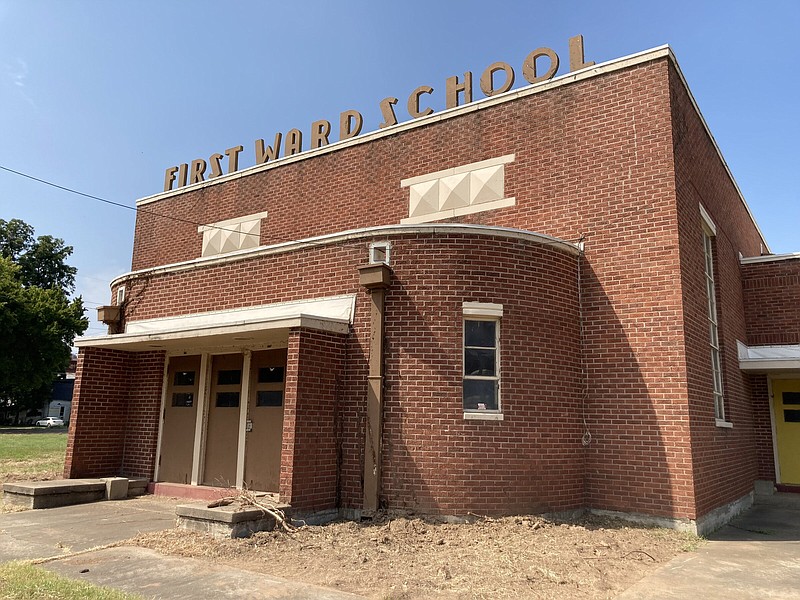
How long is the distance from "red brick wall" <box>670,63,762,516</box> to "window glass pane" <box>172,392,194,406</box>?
8645 mm

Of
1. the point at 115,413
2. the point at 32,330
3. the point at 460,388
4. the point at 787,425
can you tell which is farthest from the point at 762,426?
the point at 32,330

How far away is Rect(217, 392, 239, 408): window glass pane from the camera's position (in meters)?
10.8

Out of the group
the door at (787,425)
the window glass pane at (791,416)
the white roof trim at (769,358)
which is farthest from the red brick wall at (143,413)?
the window glass pane at (791,416)

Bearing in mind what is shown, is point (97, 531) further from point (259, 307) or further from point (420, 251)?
point (420, 251)

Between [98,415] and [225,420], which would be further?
[98,415]

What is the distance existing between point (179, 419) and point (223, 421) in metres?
1.20

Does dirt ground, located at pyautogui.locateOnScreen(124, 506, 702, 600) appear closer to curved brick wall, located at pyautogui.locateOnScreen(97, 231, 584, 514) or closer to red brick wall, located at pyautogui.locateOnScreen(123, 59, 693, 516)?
curved brick wall, located at pyautogui.locateOnScreen(97, 231, 584, 514)

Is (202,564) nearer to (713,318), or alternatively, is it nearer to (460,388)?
(460,388)

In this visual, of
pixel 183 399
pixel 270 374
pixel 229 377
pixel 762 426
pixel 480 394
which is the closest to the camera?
pixel 480 394

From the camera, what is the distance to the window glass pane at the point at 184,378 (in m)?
11.6

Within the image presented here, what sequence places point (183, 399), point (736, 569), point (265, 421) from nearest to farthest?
point (736, 569)
point (265, 421)
point (183, 399)

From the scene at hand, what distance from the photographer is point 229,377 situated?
36.3 feet

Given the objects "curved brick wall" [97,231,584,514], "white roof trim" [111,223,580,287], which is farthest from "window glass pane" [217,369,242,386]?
"curved brick wall" [97,231,584,514]

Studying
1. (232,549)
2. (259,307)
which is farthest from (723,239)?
(232,549)
